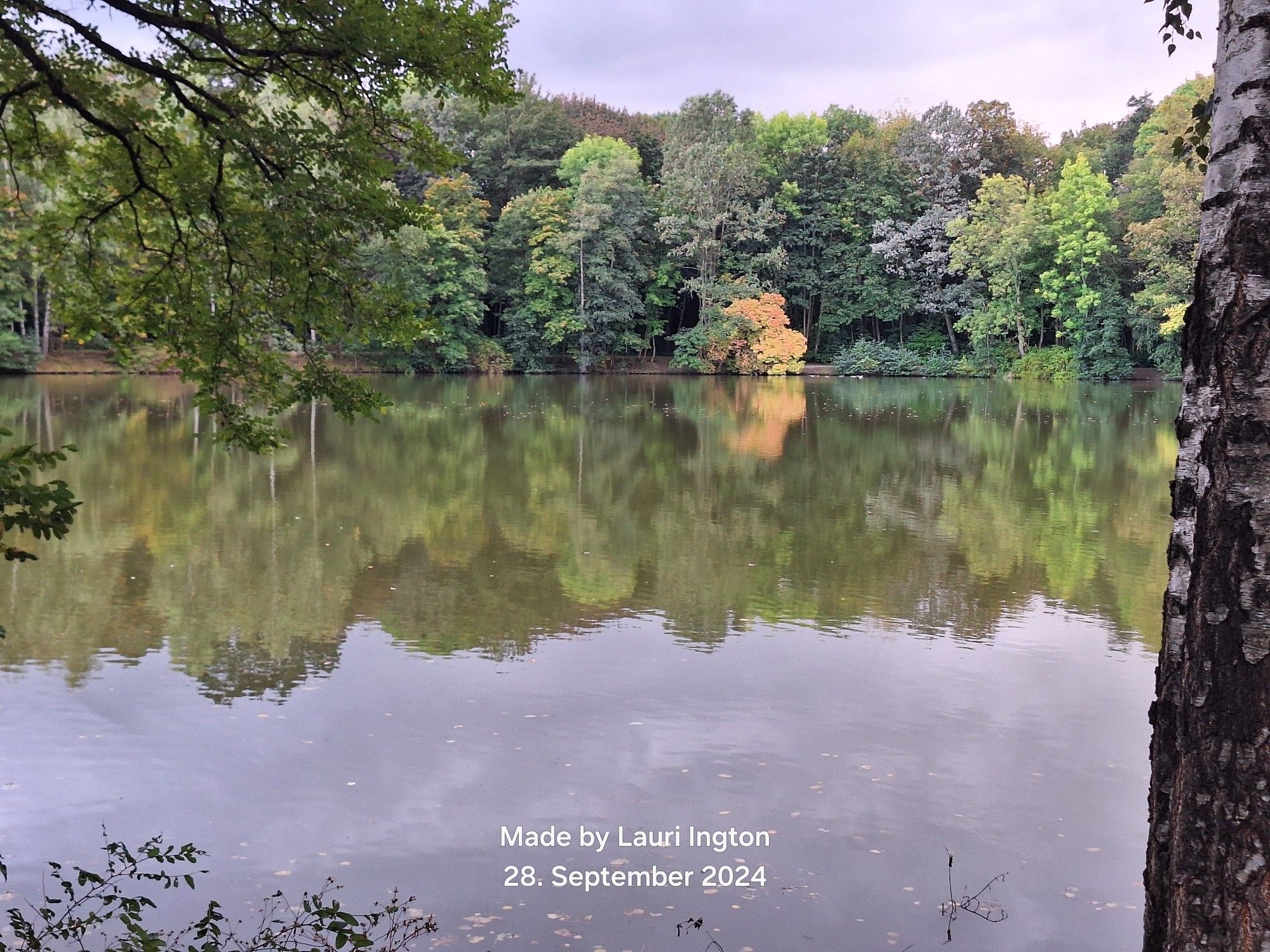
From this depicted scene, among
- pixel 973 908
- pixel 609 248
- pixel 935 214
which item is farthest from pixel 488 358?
pixel 973 908

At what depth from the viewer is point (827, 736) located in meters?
6.47

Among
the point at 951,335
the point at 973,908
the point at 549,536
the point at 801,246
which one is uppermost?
the point at 801,246

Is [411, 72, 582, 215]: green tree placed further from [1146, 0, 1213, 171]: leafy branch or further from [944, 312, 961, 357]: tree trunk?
[1146, 0, 1213, 171]: leafy branch

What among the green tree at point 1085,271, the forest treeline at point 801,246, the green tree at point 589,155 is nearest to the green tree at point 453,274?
the forest treeline at point 801,246

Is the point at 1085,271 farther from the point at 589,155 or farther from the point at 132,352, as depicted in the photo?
the point at 132,352

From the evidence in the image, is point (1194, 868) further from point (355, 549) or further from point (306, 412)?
point (306, 412)

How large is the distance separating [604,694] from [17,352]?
4093cm

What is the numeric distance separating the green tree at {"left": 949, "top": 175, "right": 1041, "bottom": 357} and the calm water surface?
121ft

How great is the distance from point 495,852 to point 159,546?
25.8 ft

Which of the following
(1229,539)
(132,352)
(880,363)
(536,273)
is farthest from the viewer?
(880,363)

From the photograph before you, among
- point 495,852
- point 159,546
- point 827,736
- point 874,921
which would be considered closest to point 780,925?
point 874,921

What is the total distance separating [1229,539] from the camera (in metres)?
2.48

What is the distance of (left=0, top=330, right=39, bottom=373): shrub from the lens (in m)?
40.1

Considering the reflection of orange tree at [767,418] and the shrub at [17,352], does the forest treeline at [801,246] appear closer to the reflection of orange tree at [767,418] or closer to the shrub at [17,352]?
the shrub at [17,352]
